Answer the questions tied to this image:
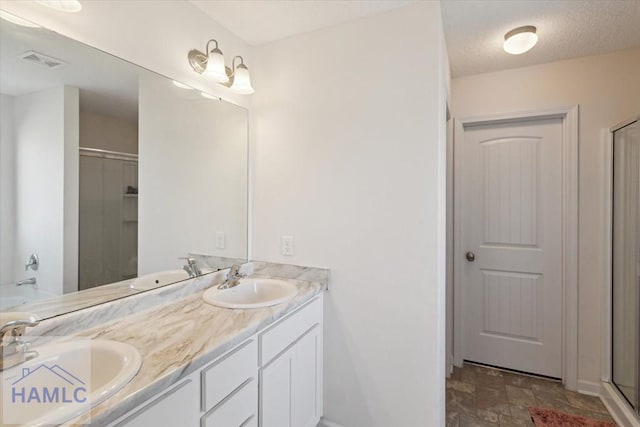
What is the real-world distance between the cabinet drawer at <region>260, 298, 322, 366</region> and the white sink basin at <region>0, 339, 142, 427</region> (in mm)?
525

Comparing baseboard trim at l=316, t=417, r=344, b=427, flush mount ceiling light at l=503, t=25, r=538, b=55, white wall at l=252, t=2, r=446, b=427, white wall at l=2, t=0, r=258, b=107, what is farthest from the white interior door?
white wall at l=2, t=0, r=258, b=107

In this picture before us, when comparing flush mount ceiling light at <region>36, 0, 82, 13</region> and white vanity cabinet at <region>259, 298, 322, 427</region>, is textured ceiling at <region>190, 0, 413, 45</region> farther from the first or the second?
white vanity cabinet at <region>259, 298, 322, 427</region>

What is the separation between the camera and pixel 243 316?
1.28 metres

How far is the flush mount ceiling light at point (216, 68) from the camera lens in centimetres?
158

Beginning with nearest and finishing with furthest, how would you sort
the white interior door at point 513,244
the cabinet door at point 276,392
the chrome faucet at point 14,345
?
the chrome faucet at point 14,345, the cabinet door at point 276,392, the white interior door at point 513,244

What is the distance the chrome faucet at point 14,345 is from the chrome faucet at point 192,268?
0.70 meters

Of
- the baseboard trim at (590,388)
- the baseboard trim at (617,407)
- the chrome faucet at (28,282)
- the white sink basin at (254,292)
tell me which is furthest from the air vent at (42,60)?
A: the baseboard trim at (590,388)

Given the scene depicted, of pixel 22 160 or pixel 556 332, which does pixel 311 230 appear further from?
pixel 556 332

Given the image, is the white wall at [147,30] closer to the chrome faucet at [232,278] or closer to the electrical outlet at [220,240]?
the electrical outlet at [220,240]

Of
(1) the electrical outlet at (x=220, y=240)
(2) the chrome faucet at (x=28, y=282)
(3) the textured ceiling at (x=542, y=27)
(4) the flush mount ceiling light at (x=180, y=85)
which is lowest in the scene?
(2) the chrome faucet at (x=28, y=282)

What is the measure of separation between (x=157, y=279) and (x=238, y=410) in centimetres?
73

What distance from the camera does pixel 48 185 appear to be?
1.09 meters

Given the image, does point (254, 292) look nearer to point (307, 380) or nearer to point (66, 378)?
point (307, 380)

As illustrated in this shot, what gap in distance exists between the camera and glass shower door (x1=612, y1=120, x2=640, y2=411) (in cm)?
182
